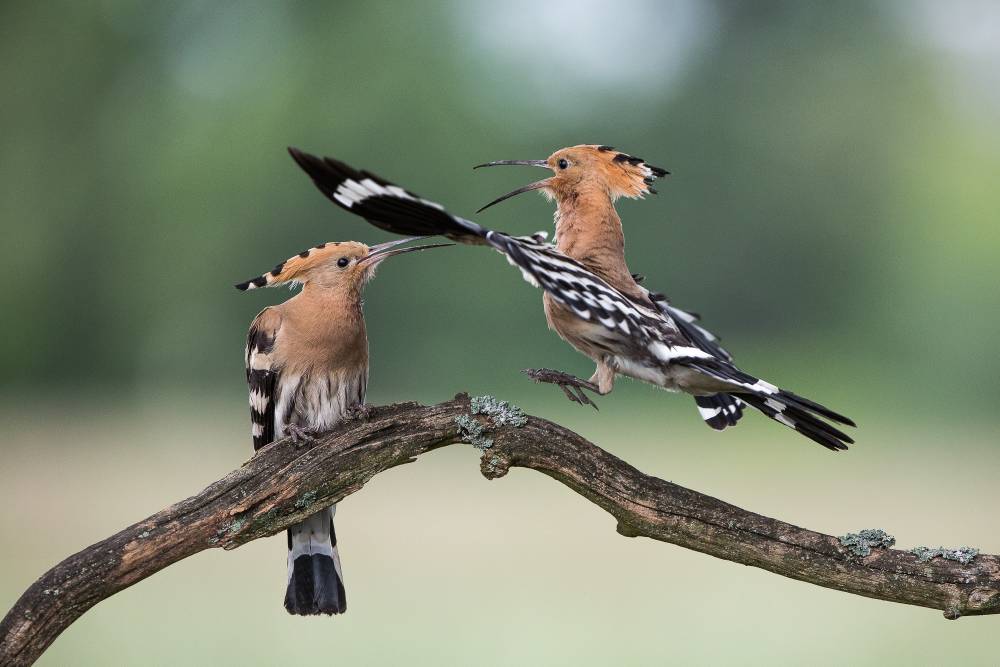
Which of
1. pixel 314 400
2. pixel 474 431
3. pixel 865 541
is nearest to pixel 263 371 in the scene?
pixel 314 400

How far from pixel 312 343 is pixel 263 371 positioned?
117mm

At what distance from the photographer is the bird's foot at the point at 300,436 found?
6.08 ft

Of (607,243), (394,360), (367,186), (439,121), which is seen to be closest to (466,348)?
(394,360)

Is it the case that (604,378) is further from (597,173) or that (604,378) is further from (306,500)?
(306,500)

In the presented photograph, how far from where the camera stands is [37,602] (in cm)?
173

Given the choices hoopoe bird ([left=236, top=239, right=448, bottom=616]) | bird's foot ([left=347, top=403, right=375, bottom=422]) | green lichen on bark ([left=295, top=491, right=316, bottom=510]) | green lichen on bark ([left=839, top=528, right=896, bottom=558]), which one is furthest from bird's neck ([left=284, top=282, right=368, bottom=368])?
green lichen on bark ([left=839, top=528, right=896, bottom=558])

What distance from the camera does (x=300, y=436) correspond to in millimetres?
1855

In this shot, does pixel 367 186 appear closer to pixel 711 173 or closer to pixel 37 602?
pixel 37 602

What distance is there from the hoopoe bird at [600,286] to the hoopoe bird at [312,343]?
27 cm

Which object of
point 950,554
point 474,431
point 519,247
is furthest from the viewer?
point 950,554

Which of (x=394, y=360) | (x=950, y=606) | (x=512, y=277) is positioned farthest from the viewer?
(x=394, y=360)

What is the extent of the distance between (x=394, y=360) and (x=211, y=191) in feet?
5.50

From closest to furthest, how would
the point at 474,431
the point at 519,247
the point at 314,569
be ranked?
the point at 519,247 → the point at 474,431 → the point at 314,569

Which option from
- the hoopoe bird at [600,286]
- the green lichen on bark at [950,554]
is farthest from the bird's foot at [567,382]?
the green lichen on bark at [950,554]
